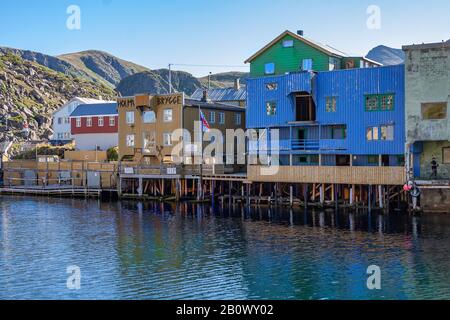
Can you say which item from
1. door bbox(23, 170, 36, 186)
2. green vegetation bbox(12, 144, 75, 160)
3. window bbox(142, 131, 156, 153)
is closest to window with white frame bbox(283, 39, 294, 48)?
window bbox(142, 131, 156, 153)

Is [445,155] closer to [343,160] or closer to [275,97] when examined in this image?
[343,160]

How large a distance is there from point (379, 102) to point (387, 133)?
2.92 m

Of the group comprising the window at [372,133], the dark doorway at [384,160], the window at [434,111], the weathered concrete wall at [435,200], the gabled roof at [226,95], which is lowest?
the weathered concrete wall at [435,200]

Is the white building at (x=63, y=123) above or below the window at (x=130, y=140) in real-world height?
above

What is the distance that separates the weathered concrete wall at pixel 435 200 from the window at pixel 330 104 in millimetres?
12155

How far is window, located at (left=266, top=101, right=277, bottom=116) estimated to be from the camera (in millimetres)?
60406

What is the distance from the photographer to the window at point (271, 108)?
198 ft

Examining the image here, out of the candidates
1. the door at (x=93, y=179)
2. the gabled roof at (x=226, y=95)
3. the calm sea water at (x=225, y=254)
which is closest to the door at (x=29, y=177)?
the door at (x=93, y=179)

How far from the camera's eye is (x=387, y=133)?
54406mm

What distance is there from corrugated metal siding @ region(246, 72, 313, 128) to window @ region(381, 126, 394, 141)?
311 inches

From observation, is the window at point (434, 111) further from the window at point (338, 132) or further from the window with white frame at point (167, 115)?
the window with white frame at point (167, 115)

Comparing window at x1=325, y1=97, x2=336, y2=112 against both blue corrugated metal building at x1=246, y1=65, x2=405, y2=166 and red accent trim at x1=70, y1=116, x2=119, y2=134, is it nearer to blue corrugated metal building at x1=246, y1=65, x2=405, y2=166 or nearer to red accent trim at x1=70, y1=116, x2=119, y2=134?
blue corrugated metal building at x1=246, y1=65, x2=405, y2=166

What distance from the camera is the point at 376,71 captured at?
54531mm

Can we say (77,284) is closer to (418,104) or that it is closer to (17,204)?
(418,104)
